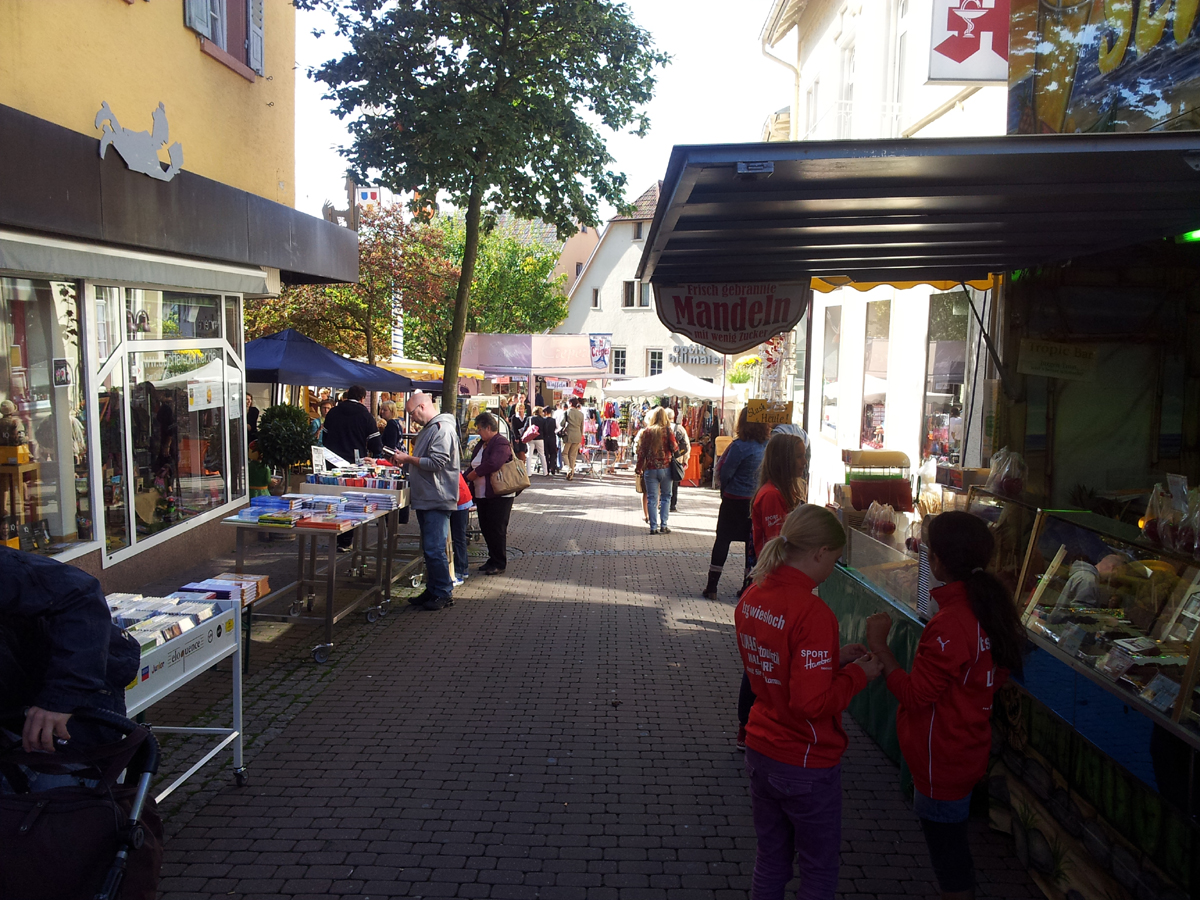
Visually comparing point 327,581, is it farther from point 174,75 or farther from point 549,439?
point 549,439

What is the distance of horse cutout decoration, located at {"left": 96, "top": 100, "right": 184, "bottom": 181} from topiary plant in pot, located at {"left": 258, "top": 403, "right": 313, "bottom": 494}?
3.82m

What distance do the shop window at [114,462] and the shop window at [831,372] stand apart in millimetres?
9148

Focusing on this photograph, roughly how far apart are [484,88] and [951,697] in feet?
30.2

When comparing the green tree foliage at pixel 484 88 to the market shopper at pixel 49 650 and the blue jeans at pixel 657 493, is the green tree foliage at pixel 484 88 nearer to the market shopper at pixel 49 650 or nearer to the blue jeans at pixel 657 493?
the blue jeans at pixel 657 493

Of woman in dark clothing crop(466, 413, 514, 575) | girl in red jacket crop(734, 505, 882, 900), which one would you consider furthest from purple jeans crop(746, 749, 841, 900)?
woman in dark clothing crop(466, 413, 514, 575)

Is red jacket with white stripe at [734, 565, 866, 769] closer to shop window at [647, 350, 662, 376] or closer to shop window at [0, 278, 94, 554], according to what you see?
shop window at [0, 278, 94, 554]

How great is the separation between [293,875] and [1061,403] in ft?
17.2

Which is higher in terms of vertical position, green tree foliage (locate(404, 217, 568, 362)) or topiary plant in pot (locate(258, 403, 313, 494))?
green tree foliage (locate(404, 217, 568, 362))

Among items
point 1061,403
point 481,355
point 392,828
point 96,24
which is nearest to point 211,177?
point 96,24

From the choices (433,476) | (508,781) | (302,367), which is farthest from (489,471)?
(508,781)

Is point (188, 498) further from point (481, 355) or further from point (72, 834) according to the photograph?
point (481, 355)

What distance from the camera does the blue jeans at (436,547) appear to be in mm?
8008

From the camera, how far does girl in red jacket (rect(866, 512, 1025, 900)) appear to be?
303cm

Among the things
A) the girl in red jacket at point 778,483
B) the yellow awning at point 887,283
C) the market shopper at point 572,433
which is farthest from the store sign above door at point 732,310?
the market shopper at point 572,433
